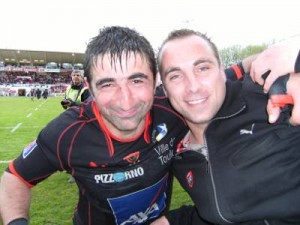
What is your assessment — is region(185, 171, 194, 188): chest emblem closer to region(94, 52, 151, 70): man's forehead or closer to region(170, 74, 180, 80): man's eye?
region(170, 74, 180, 80): man's eye

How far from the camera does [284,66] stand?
5.19ft

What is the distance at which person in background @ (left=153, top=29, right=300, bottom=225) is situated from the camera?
1.83 meters

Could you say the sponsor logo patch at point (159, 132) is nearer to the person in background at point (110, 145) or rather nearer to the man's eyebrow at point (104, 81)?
the person in background at point (110, 145)

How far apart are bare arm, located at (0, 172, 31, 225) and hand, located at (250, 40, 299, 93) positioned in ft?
6.23

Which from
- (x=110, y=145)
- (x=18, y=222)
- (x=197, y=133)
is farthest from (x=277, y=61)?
(x=18, y=222)

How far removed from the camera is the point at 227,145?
2047 millimetres

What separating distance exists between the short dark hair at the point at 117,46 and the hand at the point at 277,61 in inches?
36.8

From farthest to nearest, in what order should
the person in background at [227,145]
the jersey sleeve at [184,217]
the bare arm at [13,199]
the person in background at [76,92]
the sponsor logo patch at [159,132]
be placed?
1. the person in background at [76,92]
2. the sponsor logo patch at [159,132]
3. the jersey sleeve at [184,217]
4. the bare arm at [13,199]
5. the person in background at [227,145]

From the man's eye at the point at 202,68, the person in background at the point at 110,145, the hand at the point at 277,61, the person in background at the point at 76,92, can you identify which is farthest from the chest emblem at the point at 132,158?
the person in background at the point at 76,92

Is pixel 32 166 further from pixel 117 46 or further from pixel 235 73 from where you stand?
pixel 235 73

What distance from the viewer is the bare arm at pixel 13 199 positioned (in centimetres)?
234

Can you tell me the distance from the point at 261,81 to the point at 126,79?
94cm

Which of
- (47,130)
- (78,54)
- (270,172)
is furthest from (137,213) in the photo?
(78,54)

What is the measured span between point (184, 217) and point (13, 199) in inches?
52.0
